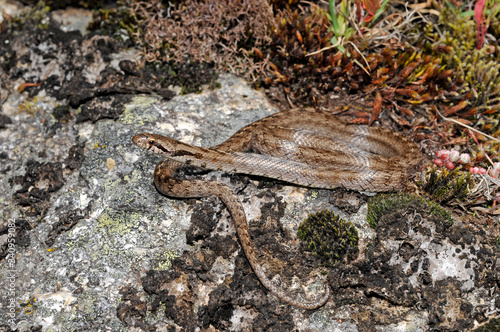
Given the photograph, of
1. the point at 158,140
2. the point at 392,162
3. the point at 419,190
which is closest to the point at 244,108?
the point at 158,140

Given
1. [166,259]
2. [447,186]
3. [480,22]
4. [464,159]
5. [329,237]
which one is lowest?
[166,259]

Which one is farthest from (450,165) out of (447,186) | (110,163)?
(110,163)

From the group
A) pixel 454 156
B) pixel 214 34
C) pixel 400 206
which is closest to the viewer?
pixel 400 206

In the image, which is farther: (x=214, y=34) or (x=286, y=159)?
(x=214, y=34)

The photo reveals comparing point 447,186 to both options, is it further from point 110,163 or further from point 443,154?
point 110,163

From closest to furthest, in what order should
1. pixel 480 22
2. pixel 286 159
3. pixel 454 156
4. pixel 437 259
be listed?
pixel 437 259 < pixel 454 156 < pixel 286 159 < pixel 480 22

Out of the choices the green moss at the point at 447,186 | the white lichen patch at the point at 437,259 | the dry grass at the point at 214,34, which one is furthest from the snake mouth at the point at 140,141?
the green moss at the point at 447,186

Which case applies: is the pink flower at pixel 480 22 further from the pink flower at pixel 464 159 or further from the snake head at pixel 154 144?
the snake head at pixel 154 144

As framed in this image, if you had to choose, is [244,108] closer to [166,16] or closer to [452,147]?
[166,16]
